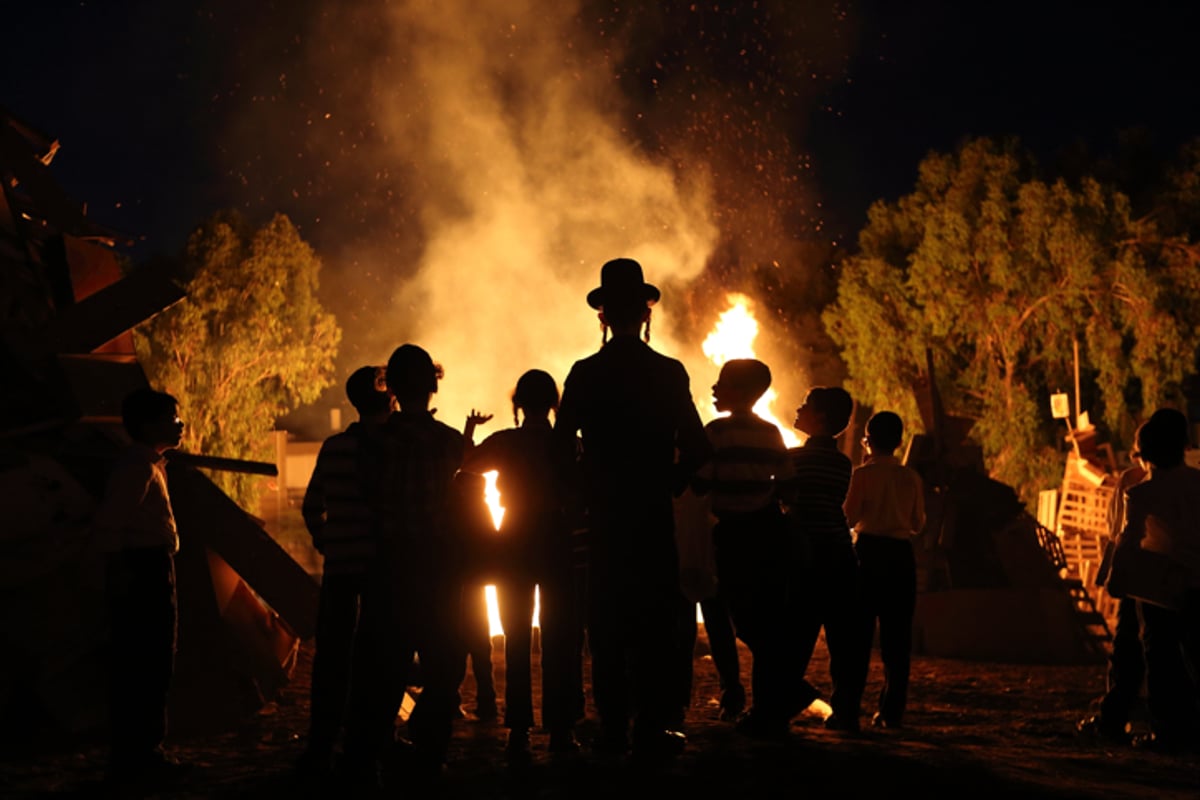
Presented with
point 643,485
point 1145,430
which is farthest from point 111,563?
point 1145,430

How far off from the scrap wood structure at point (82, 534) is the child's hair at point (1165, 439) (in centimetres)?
497

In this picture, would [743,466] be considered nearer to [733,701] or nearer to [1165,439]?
[733,701]

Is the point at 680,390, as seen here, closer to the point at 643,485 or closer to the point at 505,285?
the point at 643,485

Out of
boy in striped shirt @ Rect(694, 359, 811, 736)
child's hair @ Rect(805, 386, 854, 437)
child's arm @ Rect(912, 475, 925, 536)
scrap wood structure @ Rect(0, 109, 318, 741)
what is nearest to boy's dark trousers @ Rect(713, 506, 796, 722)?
boy in striped shirt @ Rect(694, 359, 811, 736)

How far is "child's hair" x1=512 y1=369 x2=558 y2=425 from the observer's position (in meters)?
5.74

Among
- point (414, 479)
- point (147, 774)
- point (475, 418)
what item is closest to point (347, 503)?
point (414, 479)

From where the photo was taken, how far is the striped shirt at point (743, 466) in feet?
17.7

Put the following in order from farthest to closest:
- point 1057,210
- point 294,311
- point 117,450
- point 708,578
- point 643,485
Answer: point 294,311
point 1057,210
point 117,450
point 708,578
point 643,485

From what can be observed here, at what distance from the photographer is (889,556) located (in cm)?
661

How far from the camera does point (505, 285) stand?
96.8 ft

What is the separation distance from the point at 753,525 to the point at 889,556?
1530mm

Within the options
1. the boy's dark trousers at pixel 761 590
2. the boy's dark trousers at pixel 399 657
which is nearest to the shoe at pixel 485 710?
the boy's dark trousers at pixel 399 657

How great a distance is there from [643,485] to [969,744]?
8.35 ft

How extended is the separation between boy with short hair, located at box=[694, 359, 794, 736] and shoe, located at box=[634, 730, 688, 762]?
82 centimetres
